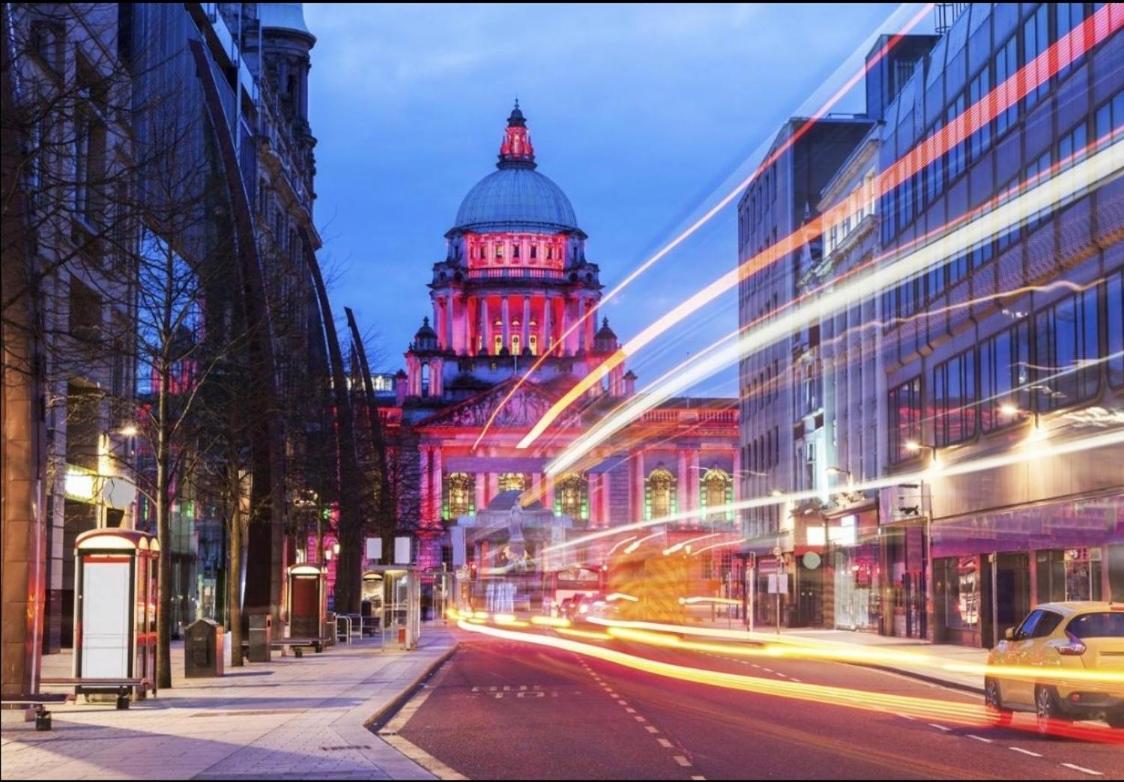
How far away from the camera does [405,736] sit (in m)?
21.9

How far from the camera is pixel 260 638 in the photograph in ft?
138

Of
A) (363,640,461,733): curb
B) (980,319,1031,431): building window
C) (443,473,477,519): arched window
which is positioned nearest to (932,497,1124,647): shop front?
(980,319,1031,431): building window

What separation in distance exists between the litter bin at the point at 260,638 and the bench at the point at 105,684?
15461mm

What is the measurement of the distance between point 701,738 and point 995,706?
572cm

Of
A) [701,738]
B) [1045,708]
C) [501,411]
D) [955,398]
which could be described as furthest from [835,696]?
[501,411]

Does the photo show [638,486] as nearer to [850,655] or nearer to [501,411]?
[501,411]

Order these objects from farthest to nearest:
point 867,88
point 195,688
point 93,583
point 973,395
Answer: point 867,88
point 973,395
point 195,688
point 93,583

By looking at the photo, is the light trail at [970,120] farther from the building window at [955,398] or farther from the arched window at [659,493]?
the arched window at [659,493]

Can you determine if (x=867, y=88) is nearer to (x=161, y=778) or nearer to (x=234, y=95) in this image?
(x=234, y=95)

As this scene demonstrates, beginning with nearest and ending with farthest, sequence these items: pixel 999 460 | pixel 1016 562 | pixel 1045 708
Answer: pixel 1045 708
pixel 1016 562
pixel 999 460

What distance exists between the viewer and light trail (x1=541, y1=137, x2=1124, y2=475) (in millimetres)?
38906

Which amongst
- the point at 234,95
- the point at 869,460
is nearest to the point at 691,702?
the point at 869,460

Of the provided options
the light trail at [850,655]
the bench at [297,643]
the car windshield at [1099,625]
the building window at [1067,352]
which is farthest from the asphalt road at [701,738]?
the bench at [297,643]

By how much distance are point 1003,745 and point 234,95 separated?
5556cm
